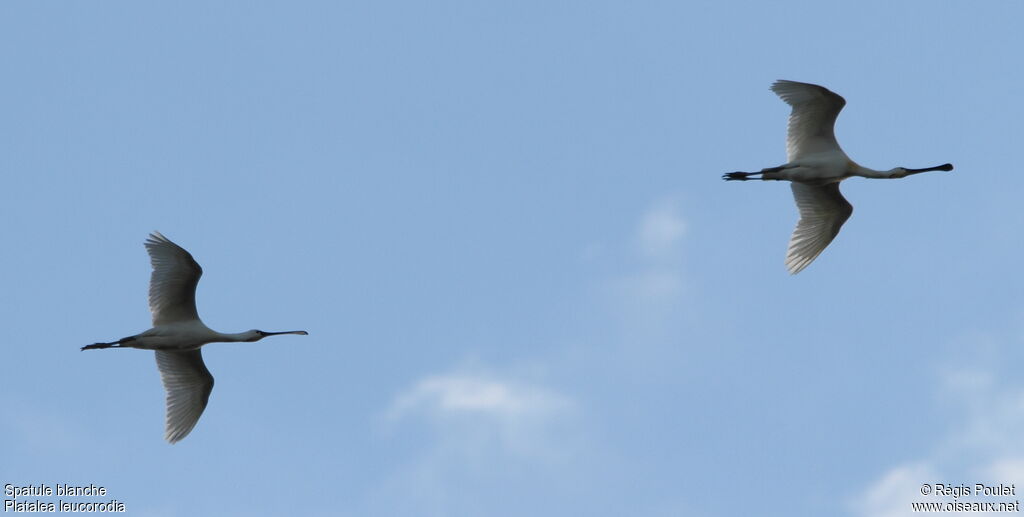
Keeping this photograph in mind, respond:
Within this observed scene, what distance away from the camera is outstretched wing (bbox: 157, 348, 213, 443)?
2970 cm

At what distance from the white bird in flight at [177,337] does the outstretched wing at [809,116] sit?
11089mm

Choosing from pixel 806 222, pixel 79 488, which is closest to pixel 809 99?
pixel 806 222

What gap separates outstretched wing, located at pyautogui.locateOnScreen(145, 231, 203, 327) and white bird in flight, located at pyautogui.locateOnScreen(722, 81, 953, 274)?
1044cm

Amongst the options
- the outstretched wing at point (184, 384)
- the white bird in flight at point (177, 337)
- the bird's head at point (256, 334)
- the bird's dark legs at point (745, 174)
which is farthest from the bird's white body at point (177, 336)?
the bird's dark legs at point (745, 174)

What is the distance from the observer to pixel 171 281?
28.2m

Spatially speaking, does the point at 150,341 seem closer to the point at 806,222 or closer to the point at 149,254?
the point at 149,254

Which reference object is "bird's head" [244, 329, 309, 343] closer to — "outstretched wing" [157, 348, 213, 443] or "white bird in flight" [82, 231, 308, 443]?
"white bird in flight" [82, 231, 308, 443]

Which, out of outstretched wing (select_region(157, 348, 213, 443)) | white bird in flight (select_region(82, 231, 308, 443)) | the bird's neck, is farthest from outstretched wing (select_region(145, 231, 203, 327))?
outstretched wing (select_region(157, 348, 213, 443))

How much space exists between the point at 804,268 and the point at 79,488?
1447 centimetres

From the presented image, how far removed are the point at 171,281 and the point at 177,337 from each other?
104cm

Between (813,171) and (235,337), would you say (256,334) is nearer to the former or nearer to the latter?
(235,337)

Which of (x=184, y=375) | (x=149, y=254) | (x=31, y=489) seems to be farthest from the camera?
(x=184, y=375)

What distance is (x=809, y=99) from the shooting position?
28703 mm

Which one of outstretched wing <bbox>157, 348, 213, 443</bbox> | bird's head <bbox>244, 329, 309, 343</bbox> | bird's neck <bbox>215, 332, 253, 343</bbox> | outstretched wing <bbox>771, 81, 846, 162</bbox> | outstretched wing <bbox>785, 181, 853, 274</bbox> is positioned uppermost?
outstretched wing <bbox>771, 81, 846, 162</bbox>
